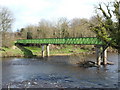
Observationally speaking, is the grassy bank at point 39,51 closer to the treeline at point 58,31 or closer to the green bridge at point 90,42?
the green bridge at point 90,42

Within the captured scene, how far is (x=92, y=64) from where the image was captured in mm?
35156

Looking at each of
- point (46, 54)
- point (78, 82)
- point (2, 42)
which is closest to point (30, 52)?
point (46, 54)

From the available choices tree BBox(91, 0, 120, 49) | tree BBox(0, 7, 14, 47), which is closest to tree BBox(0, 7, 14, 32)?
tree BBox(0, 7, 14, 47)

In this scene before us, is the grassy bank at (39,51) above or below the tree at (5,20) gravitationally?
below

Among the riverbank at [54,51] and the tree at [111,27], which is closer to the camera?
the tree at [111,27]

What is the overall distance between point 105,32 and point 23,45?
2135 inches

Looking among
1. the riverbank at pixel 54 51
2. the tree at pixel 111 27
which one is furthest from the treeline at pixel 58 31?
the tree at pixel 111 27

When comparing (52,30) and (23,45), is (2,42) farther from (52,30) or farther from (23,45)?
(52,30)

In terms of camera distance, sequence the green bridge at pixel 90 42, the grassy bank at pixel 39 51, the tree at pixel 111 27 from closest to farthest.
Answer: the tree at pixel 111 27, the green bridge at pixel 90 42, the grassy bank at pixel 39 51

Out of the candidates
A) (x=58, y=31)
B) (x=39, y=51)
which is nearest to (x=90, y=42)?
(x=39, y=51)

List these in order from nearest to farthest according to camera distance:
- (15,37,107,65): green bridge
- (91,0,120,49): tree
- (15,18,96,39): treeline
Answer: (91,0,120,49): tree
(15,37,107,65): green bridge
(15,18,96,39): treeline

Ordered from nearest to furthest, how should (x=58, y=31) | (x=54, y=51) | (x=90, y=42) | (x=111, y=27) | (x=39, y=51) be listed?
(x=111, y=27) < (x=90, y=42) < (x=39, y=51) < (x=54, y=51) < (x=58, y=31)

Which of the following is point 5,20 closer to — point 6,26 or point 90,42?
point 6,26

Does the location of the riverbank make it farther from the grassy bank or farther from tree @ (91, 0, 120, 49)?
tree @ (91, 0, 120, 49)
